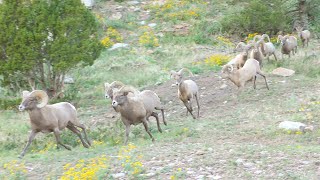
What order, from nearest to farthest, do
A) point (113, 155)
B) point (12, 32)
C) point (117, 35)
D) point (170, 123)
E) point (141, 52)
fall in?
1. point (113, 155)
2. point (170, 123)
3. point (12, 32)
4. point (141, 52)
5. point (117, 35)

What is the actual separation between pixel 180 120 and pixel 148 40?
11.6m

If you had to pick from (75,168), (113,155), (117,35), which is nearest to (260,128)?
(113,155)

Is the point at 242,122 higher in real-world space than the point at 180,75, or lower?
lower

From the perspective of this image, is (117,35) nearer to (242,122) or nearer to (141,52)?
(141,52)

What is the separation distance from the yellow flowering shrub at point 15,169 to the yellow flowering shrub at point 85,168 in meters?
0.69

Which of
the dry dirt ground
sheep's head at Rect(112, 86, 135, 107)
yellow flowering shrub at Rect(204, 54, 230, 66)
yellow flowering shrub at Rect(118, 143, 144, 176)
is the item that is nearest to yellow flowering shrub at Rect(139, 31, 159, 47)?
yellow flowering shrub at Rect(204, 54, 230, 66)

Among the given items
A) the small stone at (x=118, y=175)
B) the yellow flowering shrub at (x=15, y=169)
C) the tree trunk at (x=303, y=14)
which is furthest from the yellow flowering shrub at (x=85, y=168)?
the tree trunk at (x=303, y=14)

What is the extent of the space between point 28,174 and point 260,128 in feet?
16.5

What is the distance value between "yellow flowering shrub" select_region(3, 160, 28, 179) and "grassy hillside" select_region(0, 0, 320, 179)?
0.02 meters

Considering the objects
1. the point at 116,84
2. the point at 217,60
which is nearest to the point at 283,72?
the point at 217,60

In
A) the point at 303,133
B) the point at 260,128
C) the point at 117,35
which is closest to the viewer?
the point at 303,133

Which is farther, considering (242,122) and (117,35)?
(117,35)

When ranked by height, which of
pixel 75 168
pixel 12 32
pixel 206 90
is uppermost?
pixel 12 32

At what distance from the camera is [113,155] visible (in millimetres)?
9188
